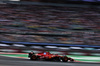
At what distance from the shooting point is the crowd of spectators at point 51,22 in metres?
14.7

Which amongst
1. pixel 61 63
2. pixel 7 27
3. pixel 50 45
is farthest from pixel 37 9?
pixel 61 63

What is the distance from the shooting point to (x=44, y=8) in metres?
16.9

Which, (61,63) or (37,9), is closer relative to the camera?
(61,63)

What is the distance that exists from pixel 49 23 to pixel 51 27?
510mm

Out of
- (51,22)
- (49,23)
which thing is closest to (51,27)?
(49,23)

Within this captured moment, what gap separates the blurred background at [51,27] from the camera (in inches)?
548

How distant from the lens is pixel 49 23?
51.7 ft

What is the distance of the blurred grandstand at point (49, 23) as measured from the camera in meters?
14.6

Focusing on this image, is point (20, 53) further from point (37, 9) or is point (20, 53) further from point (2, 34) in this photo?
point (37, 9)

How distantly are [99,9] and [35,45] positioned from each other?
7.12 m

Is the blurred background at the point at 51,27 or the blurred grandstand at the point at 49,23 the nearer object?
the blurred background at the point at 51,27

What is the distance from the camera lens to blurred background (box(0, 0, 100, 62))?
548 inches

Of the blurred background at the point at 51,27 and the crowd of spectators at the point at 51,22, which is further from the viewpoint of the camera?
the crowd of spectators at the point at 51,22

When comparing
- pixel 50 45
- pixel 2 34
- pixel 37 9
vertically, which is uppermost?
pixel 37 9
